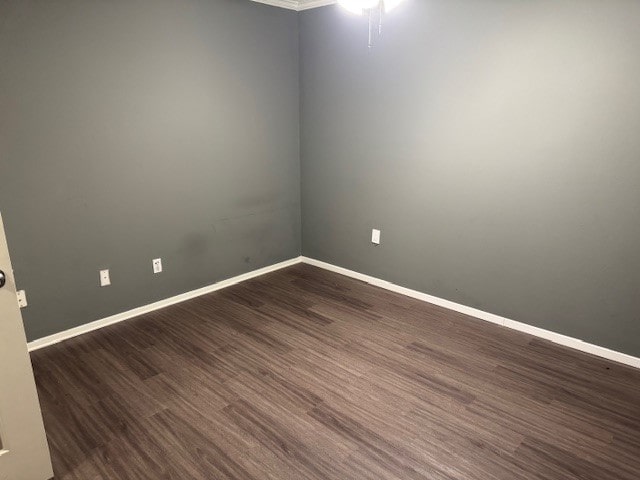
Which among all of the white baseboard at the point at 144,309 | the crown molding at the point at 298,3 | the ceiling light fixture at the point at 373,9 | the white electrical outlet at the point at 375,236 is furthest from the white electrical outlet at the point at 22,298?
the ceiling light fixture at the point at 373,9

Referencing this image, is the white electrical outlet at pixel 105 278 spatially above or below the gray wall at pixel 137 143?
below

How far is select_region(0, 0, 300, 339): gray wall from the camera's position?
2447 mm

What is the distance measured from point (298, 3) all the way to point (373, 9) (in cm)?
78

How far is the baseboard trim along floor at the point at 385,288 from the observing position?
2.63m

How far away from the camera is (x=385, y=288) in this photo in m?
3.63

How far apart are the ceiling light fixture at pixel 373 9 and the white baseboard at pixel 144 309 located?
7.16 feet

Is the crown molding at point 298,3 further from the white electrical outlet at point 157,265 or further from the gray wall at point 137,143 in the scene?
the white electrical outlet at point 157,265

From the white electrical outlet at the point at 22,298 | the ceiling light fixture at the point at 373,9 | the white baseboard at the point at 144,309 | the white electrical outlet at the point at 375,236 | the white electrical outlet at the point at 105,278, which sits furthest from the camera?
the white electrical outlet at the point at 375,236

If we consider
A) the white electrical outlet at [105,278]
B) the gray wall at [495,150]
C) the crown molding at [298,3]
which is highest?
the crown molding at [298,3]

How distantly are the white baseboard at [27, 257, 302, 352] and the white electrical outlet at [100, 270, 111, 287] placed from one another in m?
0.25

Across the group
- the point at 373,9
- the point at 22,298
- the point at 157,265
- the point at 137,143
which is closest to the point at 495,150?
the point at 373,9

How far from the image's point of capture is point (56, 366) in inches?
97.2

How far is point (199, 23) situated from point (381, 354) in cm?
269

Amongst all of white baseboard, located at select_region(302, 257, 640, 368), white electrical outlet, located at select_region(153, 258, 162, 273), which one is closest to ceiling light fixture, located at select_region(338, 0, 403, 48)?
white baseboard, located at select_region(302, 257, 640, 368)
